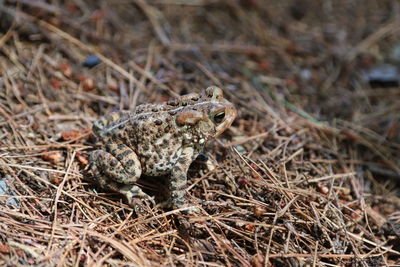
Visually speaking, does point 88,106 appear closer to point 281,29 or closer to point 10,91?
point 10,91

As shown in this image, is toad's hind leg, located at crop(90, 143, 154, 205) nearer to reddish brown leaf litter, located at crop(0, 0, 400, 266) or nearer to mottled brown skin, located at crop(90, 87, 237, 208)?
mottled brown skin, located at crop(90, 87, 237, 208)

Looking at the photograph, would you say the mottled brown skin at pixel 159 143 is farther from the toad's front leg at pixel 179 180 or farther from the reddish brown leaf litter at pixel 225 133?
the reddish brown leaf litter at pixel 225 133

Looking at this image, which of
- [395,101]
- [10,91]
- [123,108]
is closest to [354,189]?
[395,101]

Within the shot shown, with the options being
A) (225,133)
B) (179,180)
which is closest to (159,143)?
(179,180)

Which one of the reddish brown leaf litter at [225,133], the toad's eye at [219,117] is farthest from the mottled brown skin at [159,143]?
the reddish brown leaf litter at [225,133]

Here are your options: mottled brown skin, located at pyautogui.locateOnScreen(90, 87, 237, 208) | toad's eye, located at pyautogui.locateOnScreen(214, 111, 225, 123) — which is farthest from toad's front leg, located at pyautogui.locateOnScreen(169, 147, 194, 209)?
toad's eye, located at pyautogui.locateOnScreen(214, 111, 225, 123)

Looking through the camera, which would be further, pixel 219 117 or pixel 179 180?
pixel 219 117

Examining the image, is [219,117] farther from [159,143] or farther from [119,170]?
[119,170]
